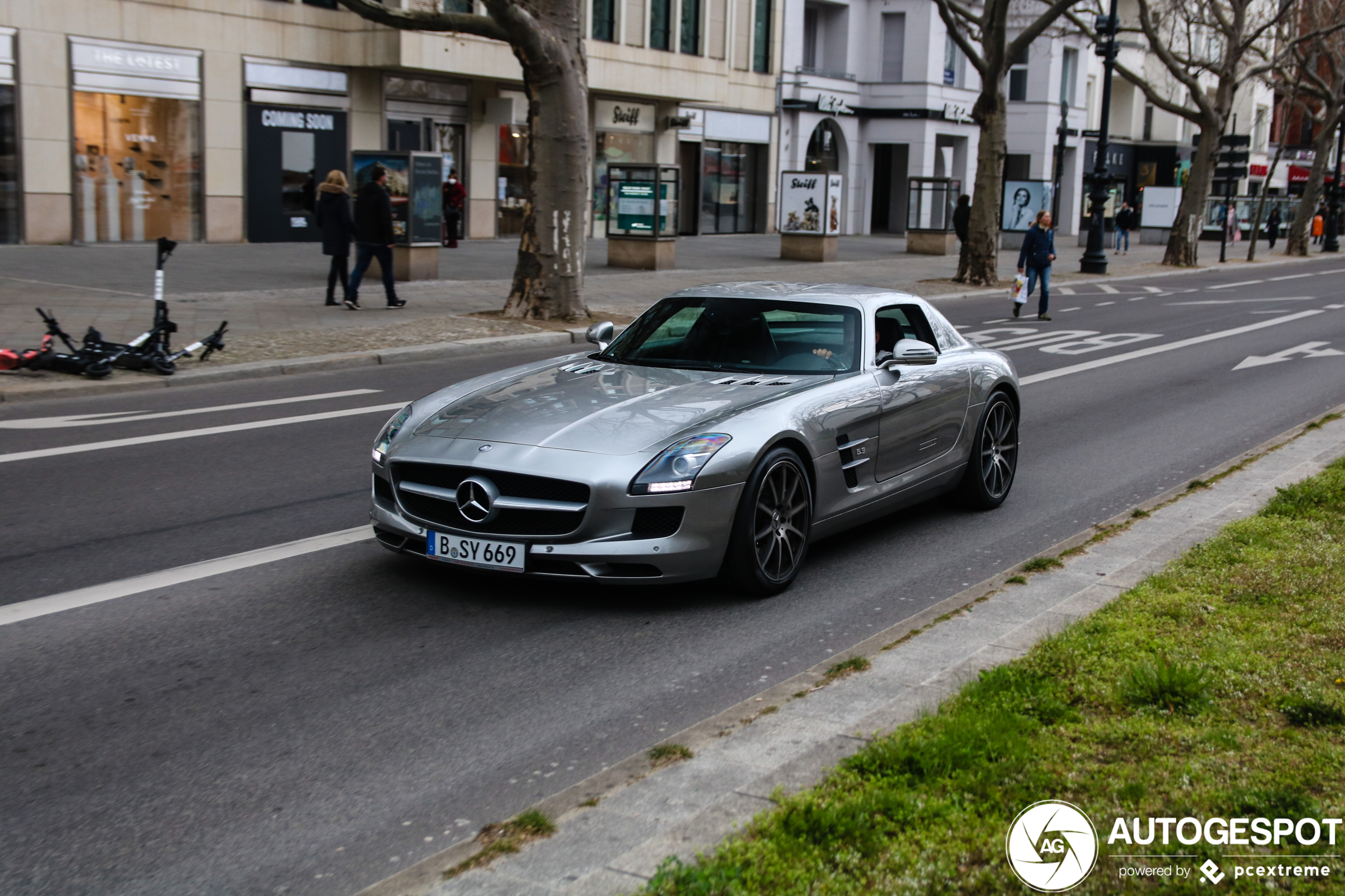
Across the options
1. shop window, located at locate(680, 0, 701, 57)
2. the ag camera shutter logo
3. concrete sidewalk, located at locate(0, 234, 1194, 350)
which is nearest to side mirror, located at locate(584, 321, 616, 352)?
the ag camera shutter logo

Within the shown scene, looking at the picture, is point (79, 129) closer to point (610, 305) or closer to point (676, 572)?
point (610, 305)

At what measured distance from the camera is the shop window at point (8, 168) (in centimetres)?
2544

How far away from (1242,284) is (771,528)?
31497 millimetres

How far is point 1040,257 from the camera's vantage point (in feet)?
74.3

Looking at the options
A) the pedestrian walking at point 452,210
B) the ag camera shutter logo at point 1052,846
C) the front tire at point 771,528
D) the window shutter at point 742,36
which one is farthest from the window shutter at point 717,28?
the ag camera shutter logo at point 1052,846

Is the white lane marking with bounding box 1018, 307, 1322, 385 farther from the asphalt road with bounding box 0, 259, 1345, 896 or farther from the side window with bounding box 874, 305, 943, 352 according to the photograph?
the asphalt road with bounding box 0, 259, 1345, 896

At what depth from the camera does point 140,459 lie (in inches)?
360

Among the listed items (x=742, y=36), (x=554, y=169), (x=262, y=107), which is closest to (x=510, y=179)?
(x=262, y=107)

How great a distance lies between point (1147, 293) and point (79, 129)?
2250cm

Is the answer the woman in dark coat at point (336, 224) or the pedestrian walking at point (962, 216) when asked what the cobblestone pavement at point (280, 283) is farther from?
the pedestrian walking at point (962, 216)

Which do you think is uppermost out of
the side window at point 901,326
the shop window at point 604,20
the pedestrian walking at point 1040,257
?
the shop window at point 604,20

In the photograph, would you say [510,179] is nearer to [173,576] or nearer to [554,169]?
[554,169]

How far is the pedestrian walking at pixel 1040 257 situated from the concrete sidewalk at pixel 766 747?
53.6 ft

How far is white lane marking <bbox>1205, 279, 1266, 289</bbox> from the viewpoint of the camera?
3272cm
